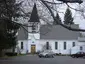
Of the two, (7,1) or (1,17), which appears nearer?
(7,1)

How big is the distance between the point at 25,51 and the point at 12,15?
238ft

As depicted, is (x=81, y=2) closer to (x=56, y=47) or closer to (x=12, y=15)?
(x=12, y=15)

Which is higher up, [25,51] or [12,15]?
[12,15]

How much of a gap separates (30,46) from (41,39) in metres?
4.59

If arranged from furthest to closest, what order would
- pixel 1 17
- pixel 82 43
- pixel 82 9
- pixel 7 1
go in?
1. pixel 82 43
2. pixel 1 17
3. pixel 7 1
4. pixel 82 9

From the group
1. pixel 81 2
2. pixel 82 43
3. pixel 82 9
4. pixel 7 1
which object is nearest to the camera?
pixel 81 2

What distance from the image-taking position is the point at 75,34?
318 ft

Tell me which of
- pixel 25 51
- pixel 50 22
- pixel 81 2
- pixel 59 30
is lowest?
pixel 25 51

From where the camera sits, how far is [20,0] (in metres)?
20.6

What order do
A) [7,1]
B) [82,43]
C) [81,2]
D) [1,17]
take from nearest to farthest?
[81,2], [7,1], [1,17], [82,43]

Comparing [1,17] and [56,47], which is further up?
[1,17]

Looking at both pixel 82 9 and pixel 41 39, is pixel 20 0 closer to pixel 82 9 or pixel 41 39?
pixel 82 9

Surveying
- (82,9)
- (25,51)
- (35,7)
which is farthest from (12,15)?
(25,51)

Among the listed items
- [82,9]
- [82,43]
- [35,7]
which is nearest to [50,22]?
[35,7]
